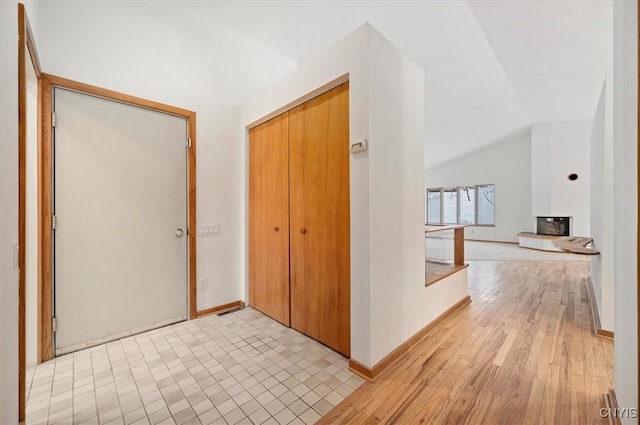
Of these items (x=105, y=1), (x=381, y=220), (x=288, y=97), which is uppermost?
(x=105, y=1)

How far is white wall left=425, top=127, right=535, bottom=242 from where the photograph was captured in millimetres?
8453

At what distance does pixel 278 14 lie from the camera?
278 cm

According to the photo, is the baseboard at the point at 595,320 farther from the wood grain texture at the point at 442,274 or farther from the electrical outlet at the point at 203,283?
the electrical outlet at the point at 203,283

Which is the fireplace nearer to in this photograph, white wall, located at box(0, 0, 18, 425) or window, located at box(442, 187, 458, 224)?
window, located at box(442, 187, 458, 224)

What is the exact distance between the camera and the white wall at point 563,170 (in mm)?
7117

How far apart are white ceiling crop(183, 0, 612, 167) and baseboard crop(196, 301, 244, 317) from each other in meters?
3.09

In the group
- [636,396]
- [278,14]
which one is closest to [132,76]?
→ [278,14]

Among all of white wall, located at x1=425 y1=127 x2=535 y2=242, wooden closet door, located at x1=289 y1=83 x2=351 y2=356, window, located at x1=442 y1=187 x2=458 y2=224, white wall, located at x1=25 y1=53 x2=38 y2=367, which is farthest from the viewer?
window, located at x1=442 y1=187 x2=458 y2=224

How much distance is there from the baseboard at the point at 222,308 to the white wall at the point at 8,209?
4.99ft

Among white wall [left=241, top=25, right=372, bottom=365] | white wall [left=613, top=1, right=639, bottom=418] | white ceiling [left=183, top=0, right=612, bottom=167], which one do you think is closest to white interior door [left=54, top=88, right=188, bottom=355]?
white ceiling [left=183, top=0, right=612, bottom=167]

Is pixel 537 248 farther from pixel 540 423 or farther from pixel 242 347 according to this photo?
pixel 242 347

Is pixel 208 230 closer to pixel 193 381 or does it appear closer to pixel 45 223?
pixel 45 223

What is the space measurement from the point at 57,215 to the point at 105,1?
180 centimetres

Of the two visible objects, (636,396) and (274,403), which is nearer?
(636,396)
